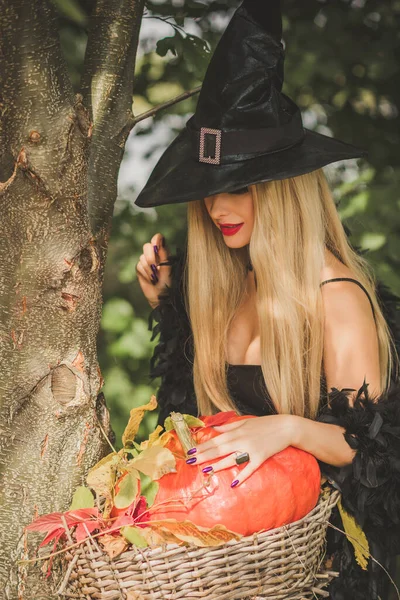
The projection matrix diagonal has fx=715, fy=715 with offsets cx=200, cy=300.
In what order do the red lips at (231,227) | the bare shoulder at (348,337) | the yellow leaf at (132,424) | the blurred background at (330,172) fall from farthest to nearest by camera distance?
the blurred background at (330,172)
the red lips at (231,227)
the bare shoulder at (348,337)
the yellow leaf at (132,424)

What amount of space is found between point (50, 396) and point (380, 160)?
2923mm

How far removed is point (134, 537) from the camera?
1.48 m

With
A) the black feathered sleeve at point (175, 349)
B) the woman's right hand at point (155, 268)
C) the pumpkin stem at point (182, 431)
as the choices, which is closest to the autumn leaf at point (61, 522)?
the pumpkin stem at point (182, 431)

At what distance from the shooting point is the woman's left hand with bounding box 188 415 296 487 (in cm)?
164

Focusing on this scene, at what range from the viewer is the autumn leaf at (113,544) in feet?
4.83

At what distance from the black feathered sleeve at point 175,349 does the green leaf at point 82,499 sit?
33.3 inches

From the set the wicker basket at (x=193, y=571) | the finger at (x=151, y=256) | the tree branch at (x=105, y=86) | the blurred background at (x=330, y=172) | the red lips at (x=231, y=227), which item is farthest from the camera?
the blurred background at (x=330, y=172)

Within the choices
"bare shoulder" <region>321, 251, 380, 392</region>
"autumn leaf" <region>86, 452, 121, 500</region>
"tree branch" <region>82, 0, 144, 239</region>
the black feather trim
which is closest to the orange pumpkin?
"autumn leaf" <region>86, 452, 121, 500</region>

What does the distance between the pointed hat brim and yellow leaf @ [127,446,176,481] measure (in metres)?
0.71

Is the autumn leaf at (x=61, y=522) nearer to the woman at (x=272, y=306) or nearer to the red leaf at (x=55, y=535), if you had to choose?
the red leaf at (x=55, y=535)

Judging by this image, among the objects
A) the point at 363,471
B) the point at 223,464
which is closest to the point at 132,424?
the point at 223,464

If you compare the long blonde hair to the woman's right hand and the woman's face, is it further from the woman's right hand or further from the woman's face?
the woman's right hand

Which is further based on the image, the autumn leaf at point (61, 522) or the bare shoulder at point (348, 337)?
the bare shoulder at point (348, 337)

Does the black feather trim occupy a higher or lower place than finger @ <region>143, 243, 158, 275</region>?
lower
